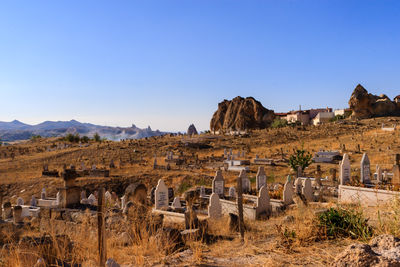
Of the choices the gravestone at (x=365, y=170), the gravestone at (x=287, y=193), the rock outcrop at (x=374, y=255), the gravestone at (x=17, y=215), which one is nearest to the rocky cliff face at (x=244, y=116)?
the gravestone at (x=365, y=170)

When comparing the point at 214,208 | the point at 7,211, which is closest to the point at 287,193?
the point at 214,208

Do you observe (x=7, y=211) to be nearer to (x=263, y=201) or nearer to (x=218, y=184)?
(x=218, y=184)

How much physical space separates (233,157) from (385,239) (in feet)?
87.5

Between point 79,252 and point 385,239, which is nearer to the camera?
point 385,239

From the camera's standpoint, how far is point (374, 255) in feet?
11.3

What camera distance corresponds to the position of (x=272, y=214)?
A: 10.8 meters

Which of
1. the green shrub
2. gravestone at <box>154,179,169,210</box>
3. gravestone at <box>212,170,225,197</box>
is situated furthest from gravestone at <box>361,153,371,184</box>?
gravestone at <box>154,179,169,210</box>

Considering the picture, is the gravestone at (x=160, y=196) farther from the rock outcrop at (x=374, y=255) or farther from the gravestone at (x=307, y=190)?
the rock outcrop at (x=374, y=255)

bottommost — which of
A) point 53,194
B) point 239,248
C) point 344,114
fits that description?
point 53,194

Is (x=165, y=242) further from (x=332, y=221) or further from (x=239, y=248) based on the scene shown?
(x=332, y=221)

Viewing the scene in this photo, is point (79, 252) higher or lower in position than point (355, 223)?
lower

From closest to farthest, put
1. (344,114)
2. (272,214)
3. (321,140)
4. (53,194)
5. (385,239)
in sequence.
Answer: (385,239)
(272,214)
(53,194)
(321,140)
(344,114)

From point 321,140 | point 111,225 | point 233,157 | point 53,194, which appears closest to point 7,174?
point 53,194

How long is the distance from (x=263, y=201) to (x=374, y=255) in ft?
24.8
